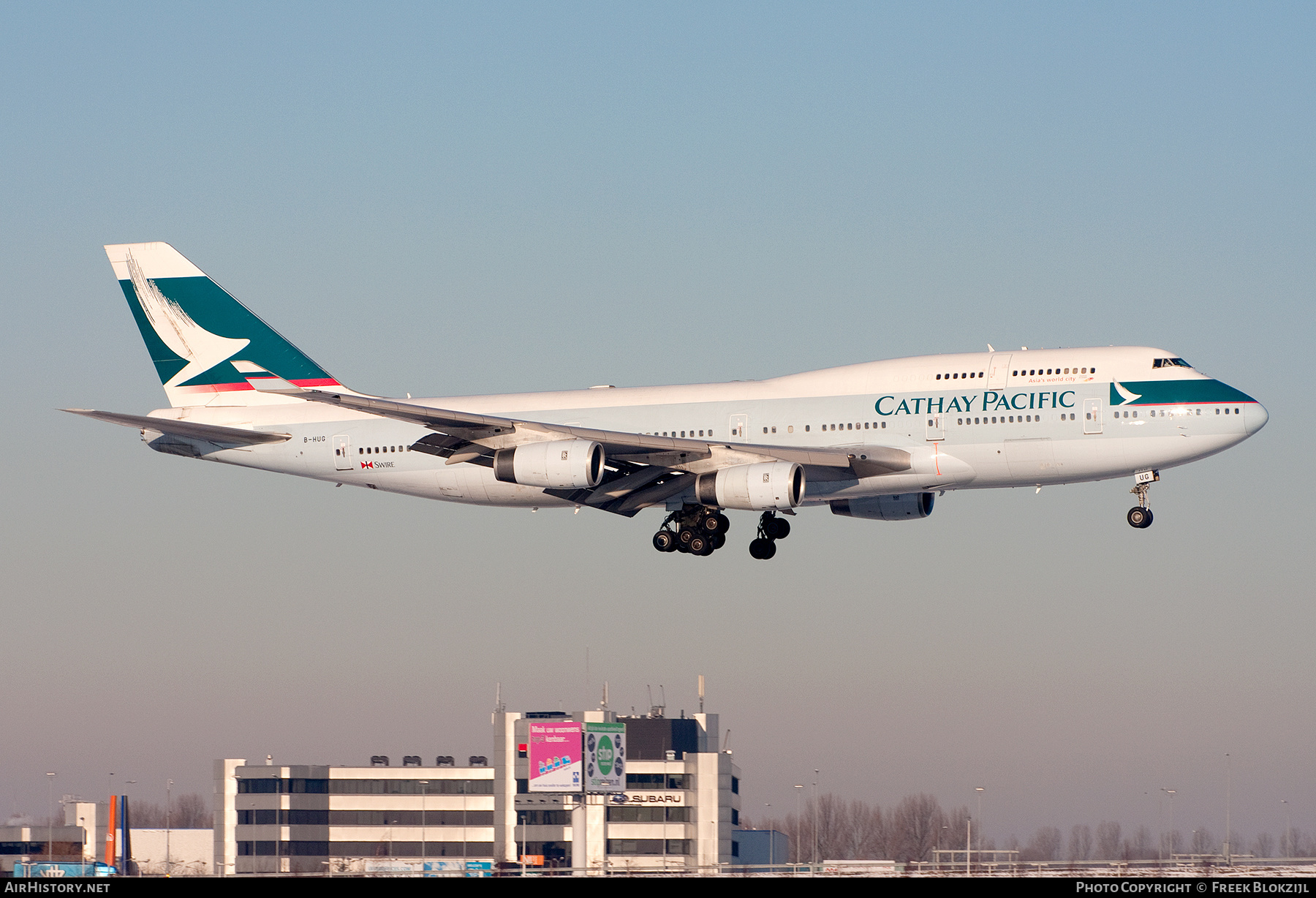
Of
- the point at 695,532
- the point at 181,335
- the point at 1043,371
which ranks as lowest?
the point at 695,532

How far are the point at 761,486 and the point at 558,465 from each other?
21.5 feet

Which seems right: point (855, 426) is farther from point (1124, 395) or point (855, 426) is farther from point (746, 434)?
point (1124, 395)

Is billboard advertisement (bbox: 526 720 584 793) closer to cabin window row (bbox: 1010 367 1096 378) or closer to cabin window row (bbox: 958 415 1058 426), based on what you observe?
cabin window row (bbox: 958 415 1058 426)

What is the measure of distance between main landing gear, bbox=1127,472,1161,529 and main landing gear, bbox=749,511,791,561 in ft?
42.6

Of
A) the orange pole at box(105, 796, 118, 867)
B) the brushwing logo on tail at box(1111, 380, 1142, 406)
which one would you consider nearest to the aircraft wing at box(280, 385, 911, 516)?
the brushwing logo on tail at box(1111, 380, 1142, 406)

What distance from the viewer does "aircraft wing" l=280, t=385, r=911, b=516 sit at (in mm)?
50406

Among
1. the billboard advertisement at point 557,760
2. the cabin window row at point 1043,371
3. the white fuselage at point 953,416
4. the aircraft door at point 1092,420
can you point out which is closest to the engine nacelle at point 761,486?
the white fuselage at point 953,416

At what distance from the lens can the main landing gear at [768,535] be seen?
58.5 metres

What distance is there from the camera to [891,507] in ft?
185

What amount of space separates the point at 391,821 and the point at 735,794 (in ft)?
77.6

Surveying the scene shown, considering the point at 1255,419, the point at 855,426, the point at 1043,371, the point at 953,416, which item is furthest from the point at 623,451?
the point at 1255,419

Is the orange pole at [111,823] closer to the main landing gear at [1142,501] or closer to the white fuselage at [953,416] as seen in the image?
the white fuselage at [953,416]

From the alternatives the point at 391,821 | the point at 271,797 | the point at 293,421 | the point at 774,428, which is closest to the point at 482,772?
the point at 391,821

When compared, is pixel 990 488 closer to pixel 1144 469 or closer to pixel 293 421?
pixel 1144 469
